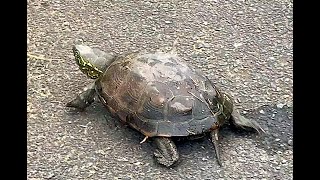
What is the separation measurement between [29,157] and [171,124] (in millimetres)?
734

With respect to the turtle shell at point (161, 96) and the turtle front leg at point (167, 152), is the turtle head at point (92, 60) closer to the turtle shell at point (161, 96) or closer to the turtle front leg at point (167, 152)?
the turtle shell at point (161, 96)

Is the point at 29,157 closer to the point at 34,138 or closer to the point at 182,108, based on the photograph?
the point at 34,138

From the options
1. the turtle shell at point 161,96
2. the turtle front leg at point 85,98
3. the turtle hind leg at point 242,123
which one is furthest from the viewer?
the turtle front leg at point 85,98

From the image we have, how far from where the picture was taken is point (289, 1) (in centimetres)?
443

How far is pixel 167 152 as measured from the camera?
10.3 feet

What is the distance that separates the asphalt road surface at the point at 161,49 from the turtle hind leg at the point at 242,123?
2.0 inches

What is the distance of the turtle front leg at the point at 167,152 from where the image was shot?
123 inches

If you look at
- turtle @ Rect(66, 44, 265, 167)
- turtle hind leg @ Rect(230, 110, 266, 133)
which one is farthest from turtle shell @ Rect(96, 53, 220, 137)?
turtle hind leg @ Rect(230, 110, 266, 133)

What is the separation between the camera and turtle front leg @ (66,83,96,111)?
136 inches

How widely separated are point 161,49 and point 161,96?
0.94m

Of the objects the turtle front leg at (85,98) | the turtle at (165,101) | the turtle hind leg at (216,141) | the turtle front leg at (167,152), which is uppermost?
the turtle at (165,101)

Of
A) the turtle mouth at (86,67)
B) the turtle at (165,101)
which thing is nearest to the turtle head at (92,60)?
the turtle mouth at (86,67)

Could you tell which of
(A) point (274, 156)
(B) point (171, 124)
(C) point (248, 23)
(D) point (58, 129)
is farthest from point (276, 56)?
(D) point (58, 129)

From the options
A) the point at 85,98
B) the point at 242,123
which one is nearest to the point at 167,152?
the point at 242,123
